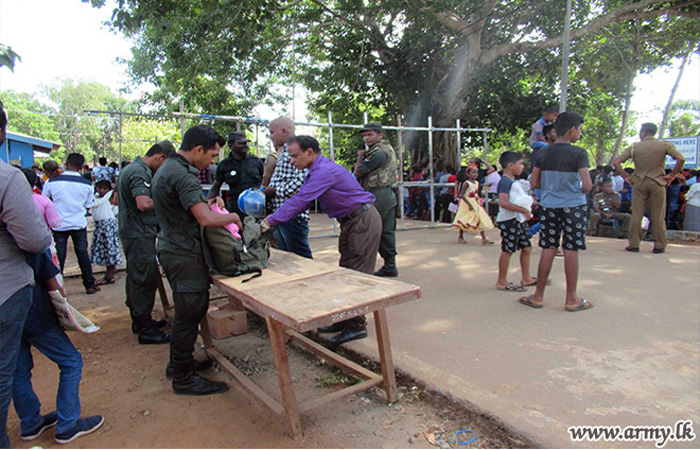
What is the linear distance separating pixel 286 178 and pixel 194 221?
1527 mm

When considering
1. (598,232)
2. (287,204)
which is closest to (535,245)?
(598,232)

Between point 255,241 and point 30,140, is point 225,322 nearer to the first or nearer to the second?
point 255,241

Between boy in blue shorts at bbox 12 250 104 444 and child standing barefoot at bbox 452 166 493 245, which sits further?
child standing barefoot at bbox 452 166 493 245

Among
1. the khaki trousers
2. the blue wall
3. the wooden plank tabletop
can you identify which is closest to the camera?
the wooden plank tabletop

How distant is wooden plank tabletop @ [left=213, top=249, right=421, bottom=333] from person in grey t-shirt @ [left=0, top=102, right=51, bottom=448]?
1.01m

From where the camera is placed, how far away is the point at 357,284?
101 inches

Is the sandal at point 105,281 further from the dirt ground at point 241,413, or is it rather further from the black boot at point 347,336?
the black boot at point 347,336

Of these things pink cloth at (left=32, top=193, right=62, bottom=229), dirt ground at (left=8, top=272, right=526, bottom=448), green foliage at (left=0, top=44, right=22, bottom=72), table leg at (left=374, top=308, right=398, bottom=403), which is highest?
green foliage at (left=0, top=44, right=22, bottom=72)

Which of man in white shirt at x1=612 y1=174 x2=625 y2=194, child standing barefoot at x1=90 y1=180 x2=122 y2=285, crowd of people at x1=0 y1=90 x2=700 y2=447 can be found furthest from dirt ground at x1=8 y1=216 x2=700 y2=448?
man in white shirt at x1=612 y1=174 x2=625 y2=194

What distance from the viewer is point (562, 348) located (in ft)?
10.6

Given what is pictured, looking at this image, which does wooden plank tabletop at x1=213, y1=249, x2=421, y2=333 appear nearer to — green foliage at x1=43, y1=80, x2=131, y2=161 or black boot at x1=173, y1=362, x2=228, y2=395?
black boot at x1=173, y1=362, x2=228, y2=395

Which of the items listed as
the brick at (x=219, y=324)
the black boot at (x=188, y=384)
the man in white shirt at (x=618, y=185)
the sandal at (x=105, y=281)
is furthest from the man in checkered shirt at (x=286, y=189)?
the man in white shirt at (x=618, y=185)

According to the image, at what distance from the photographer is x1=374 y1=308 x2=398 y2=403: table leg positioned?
2664 millimetres

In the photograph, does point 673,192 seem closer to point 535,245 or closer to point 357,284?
point 535,245
